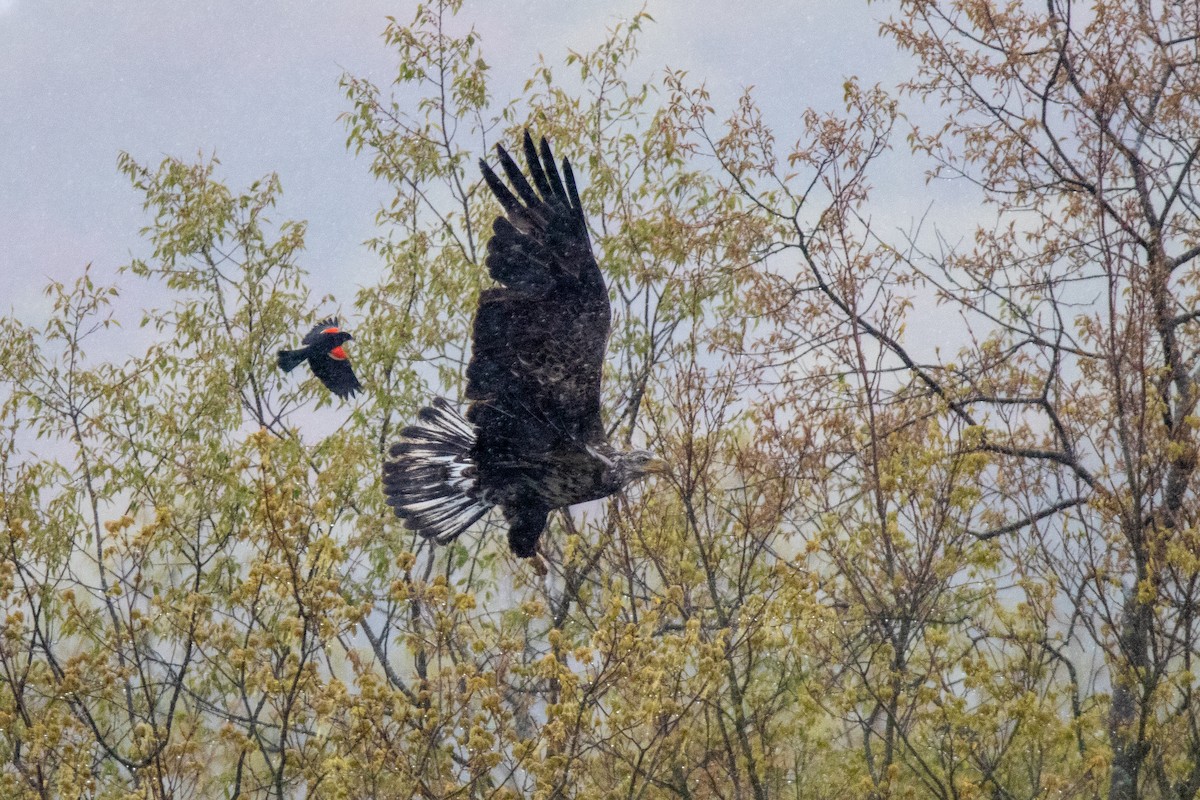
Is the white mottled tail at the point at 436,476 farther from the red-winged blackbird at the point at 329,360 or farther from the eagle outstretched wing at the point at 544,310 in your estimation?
the red-winged blackbird at the point at 329,360

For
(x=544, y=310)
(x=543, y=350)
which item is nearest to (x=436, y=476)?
(x=543, y=350)

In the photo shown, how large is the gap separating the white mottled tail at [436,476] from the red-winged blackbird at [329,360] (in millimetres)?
1627

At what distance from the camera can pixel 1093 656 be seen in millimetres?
7039

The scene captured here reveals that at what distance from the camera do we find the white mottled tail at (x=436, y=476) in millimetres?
7375

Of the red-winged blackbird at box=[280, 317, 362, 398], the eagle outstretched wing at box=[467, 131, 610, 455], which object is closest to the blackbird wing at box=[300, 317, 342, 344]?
the red-winged blackbird at box=[280, 317, 362, 398]

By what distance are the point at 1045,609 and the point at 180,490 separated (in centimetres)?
586

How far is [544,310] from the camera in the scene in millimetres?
6219

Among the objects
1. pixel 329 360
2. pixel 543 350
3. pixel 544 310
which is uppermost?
pixel 329 360

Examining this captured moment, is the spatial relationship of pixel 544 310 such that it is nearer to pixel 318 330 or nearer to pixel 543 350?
pixel 543 350

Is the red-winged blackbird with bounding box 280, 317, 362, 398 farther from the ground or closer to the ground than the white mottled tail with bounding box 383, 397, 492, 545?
farther from the ground

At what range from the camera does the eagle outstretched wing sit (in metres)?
6.13

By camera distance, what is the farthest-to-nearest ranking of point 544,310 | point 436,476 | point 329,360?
point 329,360 < point 436,476 < point 544,310

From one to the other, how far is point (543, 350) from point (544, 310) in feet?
Result: 0.69

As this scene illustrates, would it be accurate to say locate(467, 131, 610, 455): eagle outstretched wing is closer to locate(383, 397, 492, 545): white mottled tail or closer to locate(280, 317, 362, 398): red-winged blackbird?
locate(383, 397, 492, 545): white mottled tail
